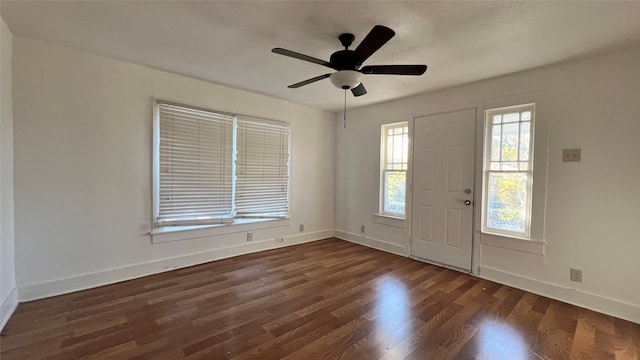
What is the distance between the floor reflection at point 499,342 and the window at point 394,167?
222 cm

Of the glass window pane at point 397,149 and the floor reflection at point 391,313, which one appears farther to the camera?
the glass window pane at point 397,149

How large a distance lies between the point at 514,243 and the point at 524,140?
1.17 meters

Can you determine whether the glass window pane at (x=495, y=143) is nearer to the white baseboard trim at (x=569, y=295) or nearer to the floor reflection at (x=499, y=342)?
the white baseboard trim at (x=569, y=295)

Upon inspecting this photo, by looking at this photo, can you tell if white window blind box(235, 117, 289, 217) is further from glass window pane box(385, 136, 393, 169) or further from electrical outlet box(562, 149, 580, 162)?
electrical outlet box(562, 149, 580, 162)

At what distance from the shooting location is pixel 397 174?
4473 millimetres

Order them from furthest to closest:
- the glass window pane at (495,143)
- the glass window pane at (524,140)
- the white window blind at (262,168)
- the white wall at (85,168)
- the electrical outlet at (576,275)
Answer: the white window blind at (262,168), the glass window pane at (495,143), the glass window pane at (524,140), the electrical outlet at (576,275), the white wall at (85,168)

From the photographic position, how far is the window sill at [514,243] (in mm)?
3004

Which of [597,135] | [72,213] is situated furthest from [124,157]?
[597,135]

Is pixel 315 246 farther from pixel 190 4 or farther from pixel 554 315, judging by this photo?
pixel 190 4

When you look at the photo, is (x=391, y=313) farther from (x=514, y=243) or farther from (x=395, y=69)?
(x=395, y=69)

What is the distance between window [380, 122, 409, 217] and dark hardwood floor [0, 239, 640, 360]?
137 centimetres

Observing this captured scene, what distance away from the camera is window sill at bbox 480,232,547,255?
3.00 m

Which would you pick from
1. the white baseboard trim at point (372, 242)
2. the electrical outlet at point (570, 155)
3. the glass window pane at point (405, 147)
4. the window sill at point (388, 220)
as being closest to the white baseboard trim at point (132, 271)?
the white baseboard trim at point (372, 242)

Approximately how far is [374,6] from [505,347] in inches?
103
